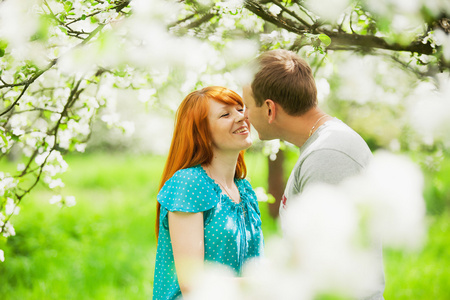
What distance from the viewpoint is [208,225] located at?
6.52ft

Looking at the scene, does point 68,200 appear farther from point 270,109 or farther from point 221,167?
point 270,109

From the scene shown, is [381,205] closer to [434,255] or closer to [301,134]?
[301,134]

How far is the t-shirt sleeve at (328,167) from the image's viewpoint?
1650 millimetres

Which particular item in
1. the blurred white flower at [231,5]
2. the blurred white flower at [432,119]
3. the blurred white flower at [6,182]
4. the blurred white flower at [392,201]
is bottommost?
the blurred white flower at [6,182]

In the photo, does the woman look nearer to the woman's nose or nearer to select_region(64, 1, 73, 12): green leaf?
the woman's nose

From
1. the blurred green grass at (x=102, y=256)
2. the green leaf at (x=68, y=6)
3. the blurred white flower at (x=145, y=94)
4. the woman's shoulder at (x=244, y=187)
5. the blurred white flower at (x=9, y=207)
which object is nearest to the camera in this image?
the green leaf at (x=68, y=6)

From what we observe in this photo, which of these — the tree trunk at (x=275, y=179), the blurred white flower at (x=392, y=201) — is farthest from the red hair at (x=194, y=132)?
the tree trunk at (x=275, y=179)

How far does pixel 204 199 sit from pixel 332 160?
22.3 inches

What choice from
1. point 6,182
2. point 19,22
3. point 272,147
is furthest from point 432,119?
point 272,147

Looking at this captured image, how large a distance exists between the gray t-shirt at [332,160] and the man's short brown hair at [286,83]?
0.25 metres

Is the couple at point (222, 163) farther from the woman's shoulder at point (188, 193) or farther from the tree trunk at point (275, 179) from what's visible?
the tree trunk at point (275, 179)

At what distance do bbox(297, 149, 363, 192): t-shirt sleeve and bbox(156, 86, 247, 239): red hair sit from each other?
566 mm

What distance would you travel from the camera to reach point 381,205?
620 millimetres

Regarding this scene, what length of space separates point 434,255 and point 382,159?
6.20m
